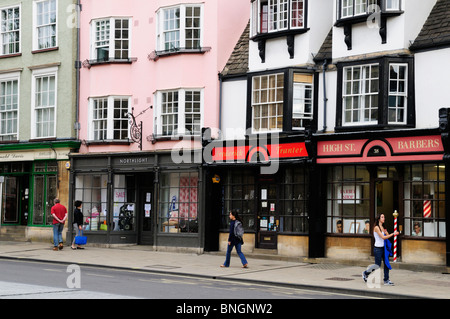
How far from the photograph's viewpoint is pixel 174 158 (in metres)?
25.8

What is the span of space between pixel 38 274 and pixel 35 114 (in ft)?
44.1

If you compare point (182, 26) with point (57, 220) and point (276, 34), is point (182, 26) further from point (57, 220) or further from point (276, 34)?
point (57, 220)

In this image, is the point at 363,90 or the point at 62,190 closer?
the point at 363,90

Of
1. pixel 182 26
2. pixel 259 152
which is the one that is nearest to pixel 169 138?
pixel 259 152

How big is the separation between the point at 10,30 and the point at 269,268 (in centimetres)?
1730

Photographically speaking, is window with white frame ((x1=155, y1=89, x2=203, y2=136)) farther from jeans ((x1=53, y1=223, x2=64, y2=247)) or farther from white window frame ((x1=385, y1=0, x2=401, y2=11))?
white window frame ((x1=385, y1=0, x2=401, y2=11))

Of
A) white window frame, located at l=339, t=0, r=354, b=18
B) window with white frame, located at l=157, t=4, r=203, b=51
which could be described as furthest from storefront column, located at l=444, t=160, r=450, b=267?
window with white frame, located at l=157, t=4, r=203, b=51

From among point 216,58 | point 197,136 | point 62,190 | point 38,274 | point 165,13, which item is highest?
point 165,13

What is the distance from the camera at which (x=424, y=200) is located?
20.6 m

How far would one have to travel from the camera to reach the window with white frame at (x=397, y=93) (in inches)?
827

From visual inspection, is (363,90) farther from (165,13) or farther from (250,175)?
(165,13)

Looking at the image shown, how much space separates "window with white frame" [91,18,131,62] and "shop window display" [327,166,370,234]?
10191mm

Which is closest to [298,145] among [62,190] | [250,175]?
[250,175]

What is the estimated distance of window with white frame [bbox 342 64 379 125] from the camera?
21405 millimetres
